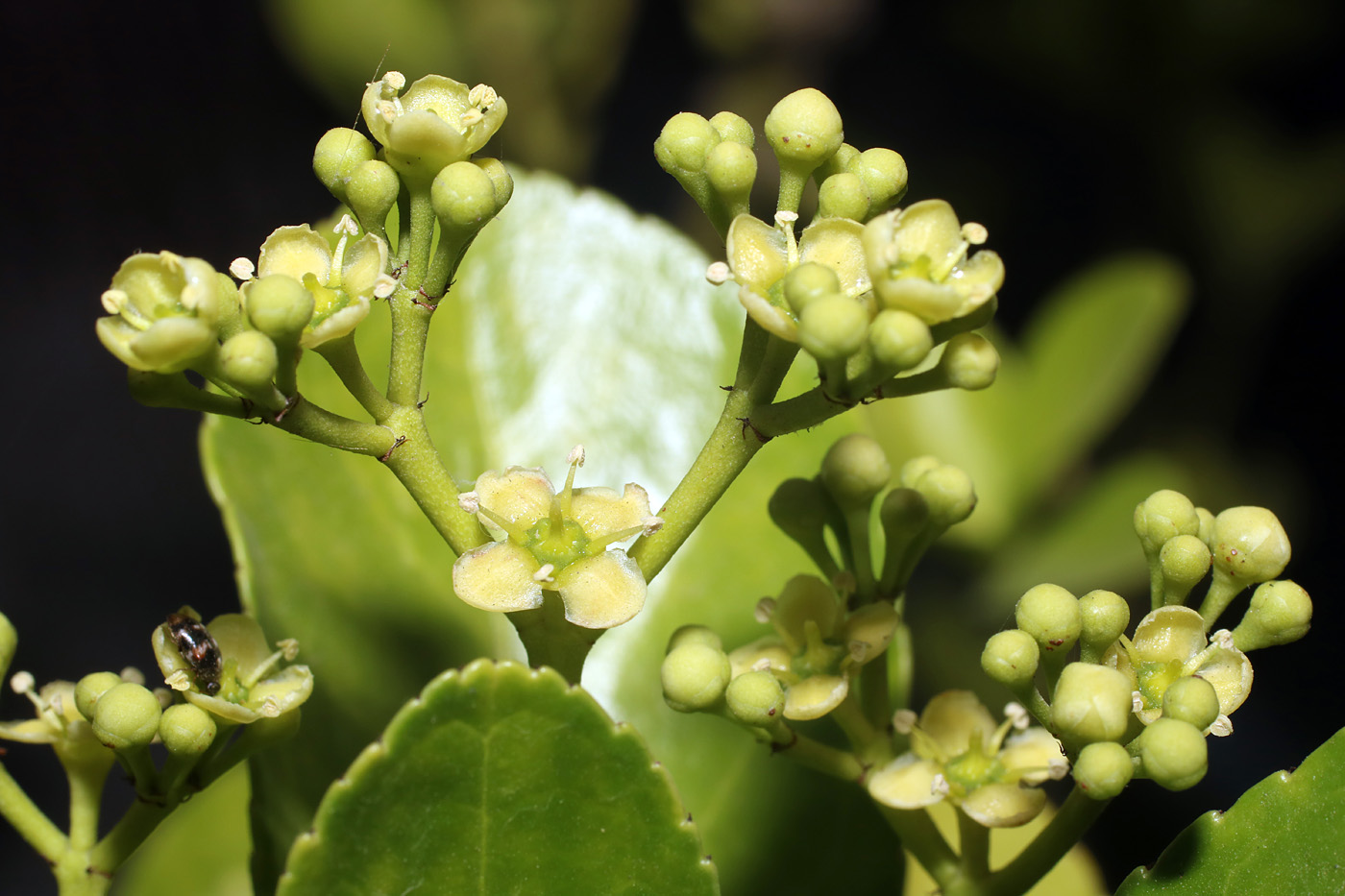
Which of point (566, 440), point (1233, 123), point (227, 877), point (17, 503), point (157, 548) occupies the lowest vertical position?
point (157, 548)

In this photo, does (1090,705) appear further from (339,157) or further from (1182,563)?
(339,157)

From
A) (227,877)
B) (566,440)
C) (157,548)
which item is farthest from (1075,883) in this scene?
(157,548)

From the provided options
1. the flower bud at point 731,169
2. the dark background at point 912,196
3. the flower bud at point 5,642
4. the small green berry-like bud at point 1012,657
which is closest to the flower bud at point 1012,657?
the small green berry-like bud at point 1012,657

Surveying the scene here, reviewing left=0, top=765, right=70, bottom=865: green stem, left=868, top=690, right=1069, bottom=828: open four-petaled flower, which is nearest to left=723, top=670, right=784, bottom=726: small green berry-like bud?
left=868, top=690, right=1069, bottom=828: open four-petaled flower

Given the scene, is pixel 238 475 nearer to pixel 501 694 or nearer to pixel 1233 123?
pixel 501 694

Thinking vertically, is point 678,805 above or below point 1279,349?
above

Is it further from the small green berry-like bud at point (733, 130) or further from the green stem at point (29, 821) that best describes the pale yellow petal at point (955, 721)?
the green stem at point (29, 821)

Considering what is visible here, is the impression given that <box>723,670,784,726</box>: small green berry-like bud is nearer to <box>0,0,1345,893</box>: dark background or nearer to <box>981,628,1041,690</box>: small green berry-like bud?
<box>981,628,1041,690</box>: small green berry-like bud
